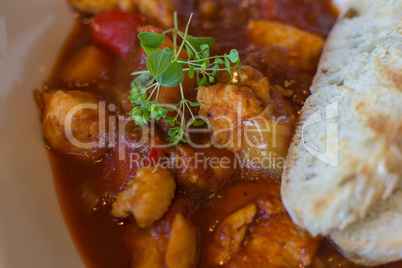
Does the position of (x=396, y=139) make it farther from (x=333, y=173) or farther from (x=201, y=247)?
(x=201, y=247)

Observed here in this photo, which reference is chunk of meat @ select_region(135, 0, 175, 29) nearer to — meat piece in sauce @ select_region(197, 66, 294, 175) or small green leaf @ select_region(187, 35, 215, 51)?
small green leaf @ select_region(187, 35, 215, 51)

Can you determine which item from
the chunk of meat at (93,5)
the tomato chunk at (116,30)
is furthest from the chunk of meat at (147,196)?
the chunk of meat at (93,5)

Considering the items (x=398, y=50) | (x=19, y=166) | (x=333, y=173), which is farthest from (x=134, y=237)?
(x=398, y=50)

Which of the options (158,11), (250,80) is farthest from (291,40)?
(158,11)

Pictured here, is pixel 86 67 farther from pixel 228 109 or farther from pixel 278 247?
pixel 278 247

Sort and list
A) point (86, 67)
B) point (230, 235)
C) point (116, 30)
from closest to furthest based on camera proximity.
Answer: point (230, 235), point (86, 67), point (116, 30)
